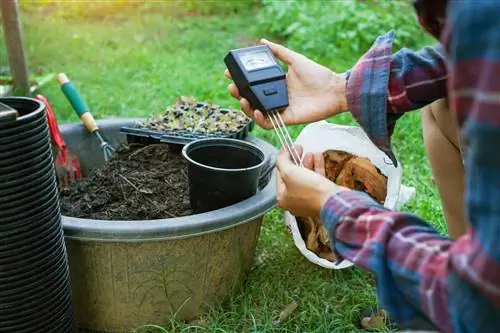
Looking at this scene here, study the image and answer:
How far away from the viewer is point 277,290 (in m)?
1.78

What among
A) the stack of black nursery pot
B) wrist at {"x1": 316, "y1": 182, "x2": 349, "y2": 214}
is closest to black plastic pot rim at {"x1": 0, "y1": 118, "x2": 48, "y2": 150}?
the stack of black nursery pot

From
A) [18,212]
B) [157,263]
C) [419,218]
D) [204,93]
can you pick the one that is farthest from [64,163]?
[419,218]

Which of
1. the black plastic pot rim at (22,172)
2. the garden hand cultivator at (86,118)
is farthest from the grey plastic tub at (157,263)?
the garden hand cultivator at (86,118)

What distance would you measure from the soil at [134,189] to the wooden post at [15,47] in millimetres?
1053

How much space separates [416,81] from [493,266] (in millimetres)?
633

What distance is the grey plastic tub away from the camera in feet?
5.00

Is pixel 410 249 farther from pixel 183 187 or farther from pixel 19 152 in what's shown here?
pixel 183 187

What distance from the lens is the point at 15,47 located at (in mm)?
2789

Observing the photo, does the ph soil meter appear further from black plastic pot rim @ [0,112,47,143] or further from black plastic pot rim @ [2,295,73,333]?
black plastic pot rim @ [2,295,73,333]

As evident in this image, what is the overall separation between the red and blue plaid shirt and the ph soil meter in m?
0.45

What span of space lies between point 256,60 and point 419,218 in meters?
0.63

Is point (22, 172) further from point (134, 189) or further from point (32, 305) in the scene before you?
point (134, 189)

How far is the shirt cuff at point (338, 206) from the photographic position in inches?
36.9

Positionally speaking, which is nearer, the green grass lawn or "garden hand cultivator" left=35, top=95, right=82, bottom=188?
the green grass lawn
